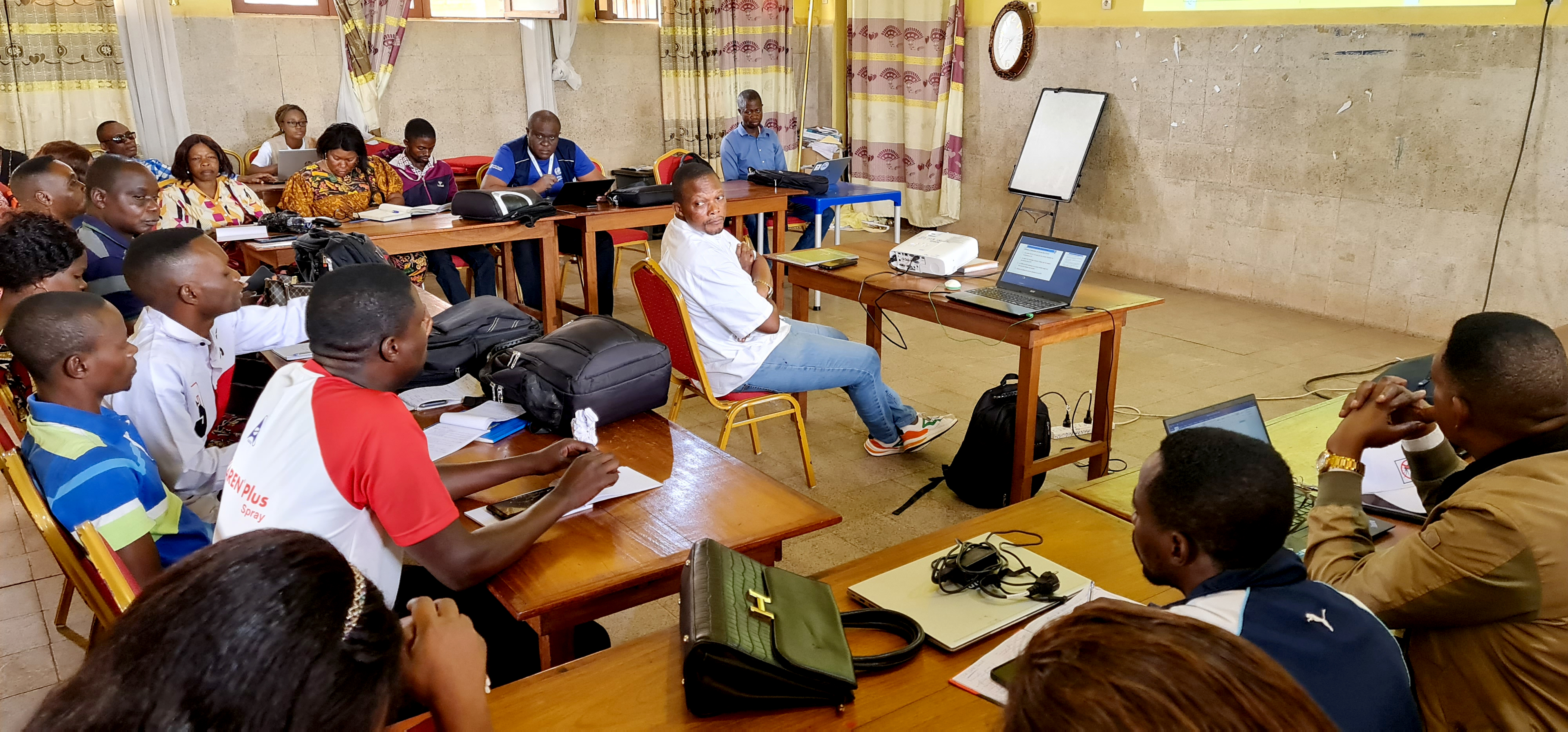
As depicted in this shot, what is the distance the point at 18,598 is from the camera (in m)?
2.91

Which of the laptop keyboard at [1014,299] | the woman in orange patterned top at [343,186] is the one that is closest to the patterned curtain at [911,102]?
the woman in orange patterned top at [343,186]

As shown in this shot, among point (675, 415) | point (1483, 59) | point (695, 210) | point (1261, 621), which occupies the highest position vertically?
point (1483, 59)

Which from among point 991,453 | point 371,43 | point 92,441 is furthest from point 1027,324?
point 371,43

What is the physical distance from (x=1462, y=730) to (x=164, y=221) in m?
4.80

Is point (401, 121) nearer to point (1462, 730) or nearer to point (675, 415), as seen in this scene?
point (675, 415)

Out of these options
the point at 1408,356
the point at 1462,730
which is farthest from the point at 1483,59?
the point at 1462,730

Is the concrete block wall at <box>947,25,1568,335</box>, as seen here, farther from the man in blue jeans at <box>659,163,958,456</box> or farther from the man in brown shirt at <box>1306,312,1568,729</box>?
the man in brown shirt at <box>1306,312,1568,729</box>

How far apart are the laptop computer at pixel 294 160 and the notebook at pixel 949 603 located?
4917 mm

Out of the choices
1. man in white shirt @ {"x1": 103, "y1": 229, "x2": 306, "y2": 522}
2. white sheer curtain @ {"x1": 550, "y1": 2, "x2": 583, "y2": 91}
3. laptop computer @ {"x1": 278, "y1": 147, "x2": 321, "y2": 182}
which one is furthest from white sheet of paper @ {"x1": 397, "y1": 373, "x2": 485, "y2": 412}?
white sheer curtain @ {"x1": 550, "y1": 2, "x2": 583, "y2": 91}

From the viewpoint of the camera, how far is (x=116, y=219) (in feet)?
11.0

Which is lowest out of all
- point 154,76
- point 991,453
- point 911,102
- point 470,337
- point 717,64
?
point 991,453

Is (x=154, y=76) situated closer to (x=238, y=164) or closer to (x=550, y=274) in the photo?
(x=238, y=164)

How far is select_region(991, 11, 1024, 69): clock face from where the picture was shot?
715cm

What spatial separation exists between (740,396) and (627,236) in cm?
264
